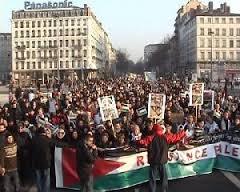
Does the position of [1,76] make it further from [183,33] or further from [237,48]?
[237,48]

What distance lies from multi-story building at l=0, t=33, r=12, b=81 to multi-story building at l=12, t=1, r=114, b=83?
3055cm

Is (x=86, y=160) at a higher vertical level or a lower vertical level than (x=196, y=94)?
lower

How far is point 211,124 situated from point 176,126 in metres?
1.09

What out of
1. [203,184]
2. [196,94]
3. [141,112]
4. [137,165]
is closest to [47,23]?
[141,112]

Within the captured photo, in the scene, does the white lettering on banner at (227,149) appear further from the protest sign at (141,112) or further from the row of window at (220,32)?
the row of window at (220,32)

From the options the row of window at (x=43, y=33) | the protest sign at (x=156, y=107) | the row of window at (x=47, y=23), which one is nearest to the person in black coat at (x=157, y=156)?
the protest sign at (x=156, y=107)

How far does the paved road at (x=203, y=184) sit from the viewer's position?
1180cm

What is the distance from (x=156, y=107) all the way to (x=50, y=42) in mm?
138477

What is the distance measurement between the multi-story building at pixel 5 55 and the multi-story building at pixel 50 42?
3055cm

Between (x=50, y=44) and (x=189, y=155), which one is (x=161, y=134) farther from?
(x=50, y=44)

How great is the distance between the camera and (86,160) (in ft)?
34.4

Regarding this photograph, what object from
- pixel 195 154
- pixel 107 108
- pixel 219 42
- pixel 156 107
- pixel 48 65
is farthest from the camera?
pixel 48 65

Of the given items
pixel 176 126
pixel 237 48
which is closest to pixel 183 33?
pixel 237 48

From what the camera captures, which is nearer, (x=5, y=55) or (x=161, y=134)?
(x=161, y=134)
